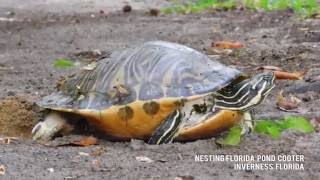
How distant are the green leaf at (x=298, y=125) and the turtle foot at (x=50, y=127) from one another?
3.68 ft

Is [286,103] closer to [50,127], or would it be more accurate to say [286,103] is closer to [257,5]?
[50,127]

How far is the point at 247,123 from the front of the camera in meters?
3.99

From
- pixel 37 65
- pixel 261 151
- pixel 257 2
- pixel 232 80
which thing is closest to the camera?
pixel 261 151

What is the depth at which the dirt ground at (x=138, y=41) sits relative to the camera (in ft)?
10.9

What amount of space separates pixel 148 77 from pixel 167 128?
0.26 metres

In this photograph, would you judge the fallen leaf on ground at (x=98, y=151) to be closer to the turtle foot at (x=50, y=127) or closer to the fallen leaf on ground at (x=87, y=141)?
the fallen leaf on ground at (x=87, y=141)

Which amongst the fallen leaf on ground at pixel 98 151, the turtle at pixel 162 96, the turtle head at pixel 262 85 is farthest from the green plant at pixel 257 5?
the fallen leaf on ground at pixel 98 151

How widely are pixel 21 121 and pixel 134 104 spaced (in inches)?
34.1

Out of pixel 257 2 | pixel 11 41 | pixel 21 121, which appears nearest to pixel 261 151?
pixel 21 121

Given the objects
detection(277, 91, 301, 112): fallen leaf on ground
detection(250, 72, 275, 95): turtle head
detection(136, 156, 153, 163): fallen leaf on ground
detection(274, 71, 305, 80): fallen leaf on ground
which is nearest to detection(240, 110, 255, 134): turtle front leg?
detection(250, 72, 275, 95): turtle head

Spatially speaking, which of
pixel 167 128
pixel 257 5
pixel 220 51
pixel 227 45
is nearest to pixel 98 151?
pixel 167 128

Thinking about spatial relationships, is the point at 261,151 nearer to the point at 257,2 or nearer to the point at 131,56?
the point at 131,56

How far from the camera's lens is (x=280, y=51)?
22.5 ft

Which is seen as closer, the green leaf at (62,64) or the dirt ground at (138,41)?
the dirt ground at (138,41)
